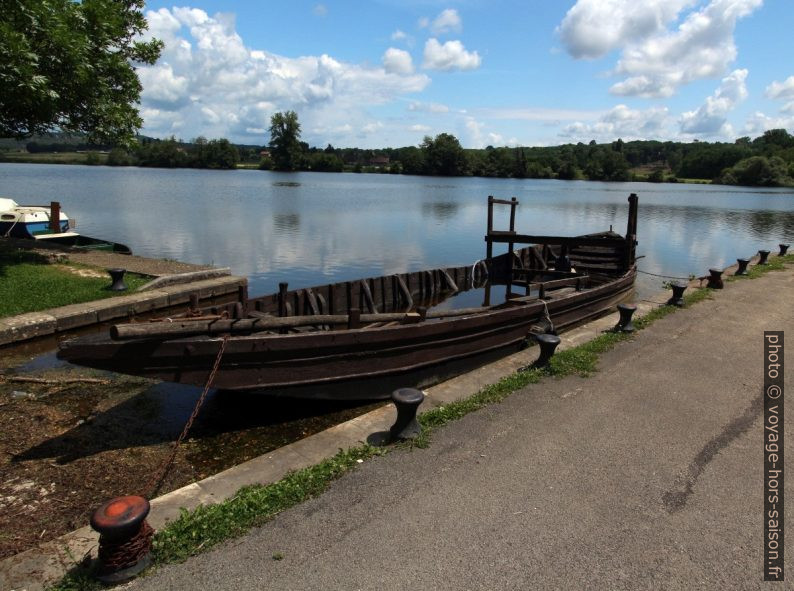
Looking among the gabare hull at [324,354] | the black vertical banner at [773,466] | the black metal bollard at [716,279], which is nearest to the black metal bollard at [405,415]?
the gabare hull at [324,354]

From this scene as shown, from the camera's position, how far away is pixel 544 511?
175 inches

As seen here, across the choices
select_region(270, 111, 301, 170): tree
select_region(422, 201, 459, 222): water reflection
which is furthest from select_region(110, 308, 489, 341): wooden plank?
select_region(270, 111, 301, 170): tree

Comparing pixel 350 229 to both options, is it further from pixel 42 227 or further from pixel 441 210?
pixel 42 227

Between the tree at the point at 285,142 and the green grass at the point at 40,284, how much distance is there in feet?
403

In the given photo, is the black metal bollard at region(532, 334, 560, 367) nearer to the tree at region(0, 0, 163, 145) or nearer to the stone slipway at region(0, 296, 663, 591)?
the stone slipway at region(0, 296, 663, 591)

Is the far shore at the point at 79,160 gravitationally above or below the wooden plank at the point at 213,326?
above

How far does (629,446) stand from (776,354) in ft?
16.4

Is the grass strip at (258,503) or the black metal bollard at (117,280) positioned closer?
the grass strip at (258,503)

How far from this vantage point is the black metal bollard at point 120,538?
3424mm

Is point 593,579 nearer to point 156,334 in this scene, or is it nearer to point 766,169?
point 156,334

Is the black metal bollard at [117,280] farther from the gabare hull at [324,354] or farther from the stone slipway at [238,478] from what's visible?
the stone slipway at [238,478]

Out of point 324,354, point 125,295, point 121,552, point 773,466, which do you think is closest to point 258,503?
point 121,552

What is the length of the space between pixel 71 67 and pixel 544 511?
14.4 m

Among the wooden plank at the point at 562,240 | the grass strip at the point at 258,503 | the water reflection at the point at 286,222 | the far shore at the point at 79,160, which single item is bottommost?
the grass strip at the point at 258,503
